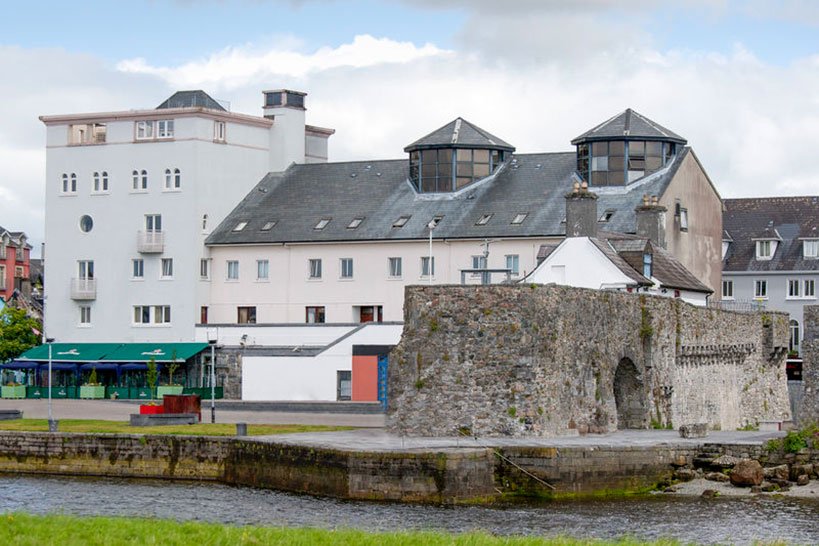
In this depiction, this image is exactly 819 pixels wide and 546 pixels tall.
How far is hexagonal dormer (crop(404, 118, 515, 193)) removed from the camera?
86625 mm

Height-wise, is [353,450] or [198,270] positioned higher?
[198,270]

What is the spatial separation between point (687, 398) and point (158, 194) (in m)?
38.4

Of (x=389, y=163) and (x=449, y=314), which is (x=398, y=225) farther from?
(x=449, y=314)

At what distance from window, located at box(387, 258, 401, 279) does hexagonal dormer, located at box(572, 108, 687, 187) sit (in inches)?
410

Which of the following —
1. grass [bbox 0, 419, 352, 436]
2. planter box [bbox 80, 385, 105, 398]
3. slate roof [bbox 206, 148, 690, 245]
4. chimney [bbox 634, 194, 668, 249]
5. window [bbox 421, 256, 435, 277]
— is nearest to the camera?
grass [bbox 0, 419, 352, 436]

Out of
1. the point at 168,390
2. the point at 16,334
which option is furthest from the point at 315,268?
the point at 16,334

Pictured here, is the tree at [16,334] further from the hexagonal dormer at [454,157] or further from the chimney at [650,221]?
the chimney at [650,221]

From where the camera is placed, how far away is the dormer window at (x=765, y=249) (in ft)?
355

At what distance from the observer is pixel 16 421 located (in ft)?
194

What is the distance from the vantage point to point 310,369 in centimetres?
7994

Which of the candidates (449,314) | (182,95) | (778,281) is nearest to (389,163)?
(182,95)

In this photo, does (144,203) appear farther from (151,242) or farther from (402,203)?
(402,203)

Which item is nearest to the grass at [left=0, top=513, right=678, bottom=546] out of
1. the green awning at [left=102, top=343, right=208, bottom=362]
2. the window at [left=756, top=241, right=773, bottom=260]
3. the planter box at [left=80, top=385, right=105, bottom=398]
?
the green awning at [left=102, top=343, right=208, bottom=362]

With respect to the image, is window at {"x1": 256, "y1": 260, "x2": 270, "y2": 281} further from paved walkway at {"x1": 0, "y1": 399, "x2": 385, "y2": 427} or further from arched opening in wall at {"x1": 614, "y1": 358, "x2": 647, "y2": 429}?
arched opening in wall at {"x1": 614, "y1": 358, "x2": 647, "y2": 429}
